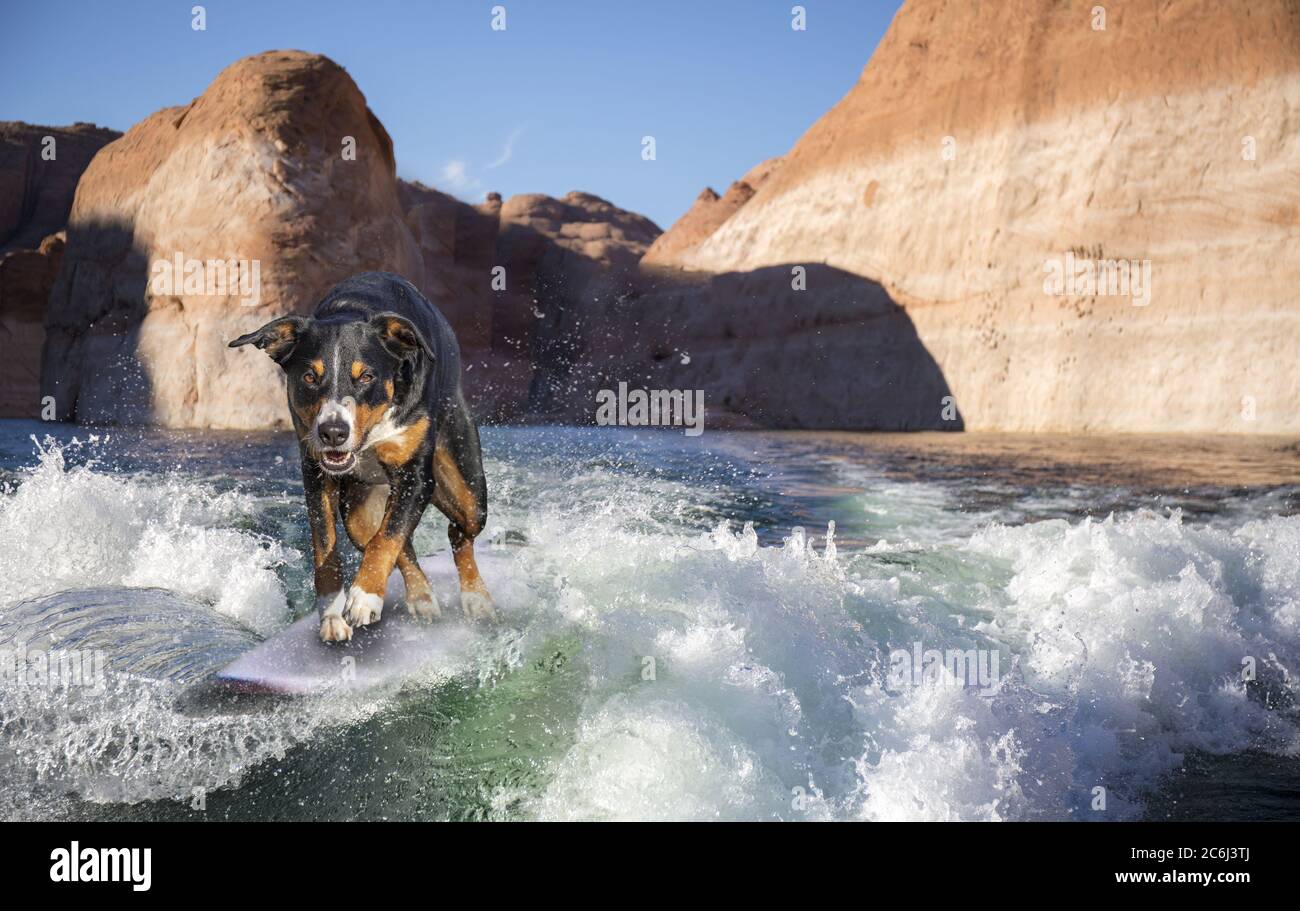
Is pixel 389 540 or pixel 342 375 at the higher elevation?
pixel 342 375

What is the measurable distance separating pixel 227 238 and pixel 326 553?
20.4 meters

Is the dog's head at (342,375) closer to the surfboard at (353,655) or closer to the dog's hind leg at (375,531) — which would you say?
the dog's hind leg at (375,531)

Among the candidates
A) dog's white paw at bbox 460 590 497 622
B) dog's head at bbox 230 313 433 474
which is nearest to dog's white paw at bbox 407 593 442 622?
dog's white paw at bbox 460 590 497 622

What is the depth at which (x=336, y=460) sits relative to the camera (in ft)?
9.27

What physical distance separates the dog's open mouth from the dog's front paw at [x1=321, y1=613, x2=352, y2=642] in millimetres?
738

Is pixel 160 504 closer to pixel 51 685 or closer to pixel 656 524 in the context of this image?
pixel 51 685

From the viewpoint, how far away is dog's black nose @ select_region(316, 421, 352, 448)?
9.07ft

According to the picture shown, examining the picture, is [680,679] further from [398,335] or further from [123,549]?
[123,549]

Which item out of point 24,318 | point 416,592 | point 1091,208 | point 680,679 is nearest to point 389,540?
point 416,592

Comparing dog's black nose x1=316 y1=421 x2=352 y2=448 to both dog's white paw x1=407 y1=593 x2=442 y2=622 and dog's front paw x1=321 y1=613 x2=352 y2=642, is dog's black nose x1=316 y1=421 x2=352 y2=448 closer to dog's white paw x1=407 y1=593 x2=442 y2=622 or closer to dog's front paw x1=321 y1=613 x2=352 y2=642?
dog's front paw x1=321 y1=613 x2=352 y2=642

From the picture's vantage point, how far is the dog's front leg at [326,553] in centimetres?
317

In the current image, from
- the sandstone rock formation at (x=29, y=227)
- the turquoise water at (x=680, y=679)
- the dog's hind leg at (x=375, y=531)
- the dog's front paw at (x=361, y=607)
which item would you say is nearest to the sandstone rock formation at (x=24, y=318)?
the sandstone rock formation at (x=29, y=227)

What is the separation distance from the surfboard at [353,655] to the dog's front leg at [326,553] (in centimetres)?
7

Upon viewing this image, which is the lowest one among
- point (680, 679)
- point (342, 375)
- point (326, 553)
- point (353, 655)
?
point (680, 679)
